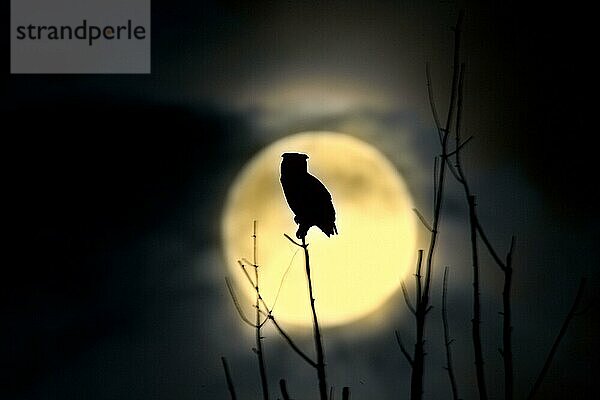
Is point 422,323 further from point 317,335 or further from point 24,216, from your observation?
point 24,216

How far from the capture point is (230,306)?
96.1 inches

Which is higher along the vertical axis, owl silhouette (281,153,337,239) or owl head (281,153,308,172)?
owl head (281,153,308,172)

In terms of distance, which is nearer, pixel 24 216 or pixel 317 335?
pixel 317 335

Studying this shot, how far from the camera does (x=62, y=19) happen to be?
2.47 metres

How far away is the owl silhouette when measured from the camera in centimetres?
202

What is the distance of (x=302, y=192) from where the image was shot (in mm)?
2033

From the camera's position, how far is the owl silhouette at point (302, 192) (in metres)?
2.02

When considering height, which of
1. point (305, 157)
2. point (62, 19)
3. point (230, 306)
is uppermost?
point (62, 19)

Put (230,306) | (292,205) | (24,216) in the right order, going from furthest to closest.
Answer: (24,216)
(230,306)
(292,205)

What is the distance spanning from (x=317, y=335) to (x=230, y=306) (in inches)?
46.6

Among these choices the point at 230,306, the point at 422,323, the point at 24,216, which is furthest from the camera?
the point at 24,216

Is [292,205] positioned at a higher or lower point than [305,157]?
lower

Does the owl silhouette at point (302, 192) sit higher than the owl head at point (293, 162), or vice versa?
the owl head at point (293, 162)

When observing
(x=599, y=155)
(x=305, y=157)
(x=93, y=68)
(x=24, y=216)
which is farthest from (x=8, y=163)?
(x=599, y=155)
